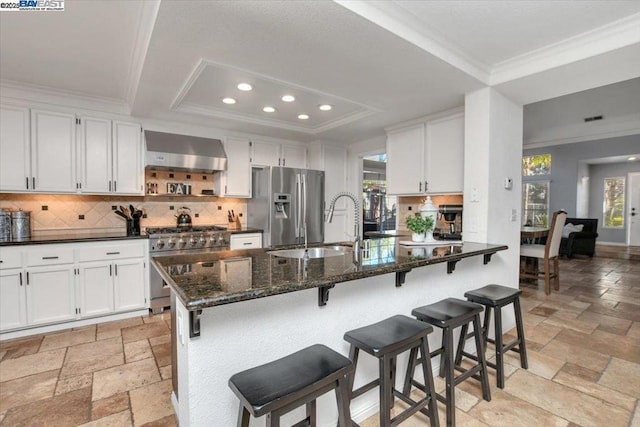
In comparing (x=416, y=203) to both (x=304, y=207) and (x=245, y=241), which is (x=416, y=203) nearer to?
(x=304, y=207)

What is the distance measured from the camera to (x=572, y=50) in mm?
2328

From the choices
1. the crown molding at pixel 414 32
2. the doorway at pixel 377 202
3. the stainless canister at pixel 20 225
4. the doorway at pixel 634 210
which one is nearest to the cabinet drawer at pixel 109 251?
the stainless canister at pixel 20 225

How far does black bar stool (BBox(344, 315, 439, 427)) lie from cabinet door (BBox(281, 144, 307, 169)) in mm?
3583

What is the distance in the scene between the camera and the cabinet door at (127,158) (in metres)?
3.62

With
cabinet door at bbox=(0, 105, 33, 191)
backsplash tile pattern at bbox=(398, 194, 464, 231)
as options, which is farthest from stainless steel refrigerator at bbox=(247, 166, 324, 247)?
cabinet door at bbox=(0, 105, 33, 191)

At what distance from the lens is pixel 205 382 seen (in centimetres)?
133

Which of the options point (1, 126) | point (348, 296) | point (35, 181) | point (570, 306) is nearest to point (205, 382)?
point (348, 296)

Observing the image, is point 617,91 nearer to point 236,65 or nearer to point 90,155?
point 236,65

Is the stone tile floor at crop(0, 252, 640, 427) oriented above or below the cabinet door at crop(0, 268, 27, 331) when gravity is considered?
below

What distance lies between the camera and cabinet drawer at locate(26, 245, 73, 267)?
296 cm

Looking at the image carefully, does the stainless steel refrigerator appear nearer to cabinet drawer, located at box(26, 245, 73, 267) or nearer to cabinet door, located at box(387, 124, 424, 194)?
cabinet door, located at box(387, 124, 424, 194)

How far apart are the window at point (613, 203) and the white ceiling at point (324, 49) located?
347 inches

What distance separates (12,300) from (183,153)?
217cm

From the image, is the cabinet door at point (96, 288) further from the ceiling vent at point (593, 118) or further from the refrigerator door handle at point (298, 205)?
the ceiling vent at point (593, 118)
